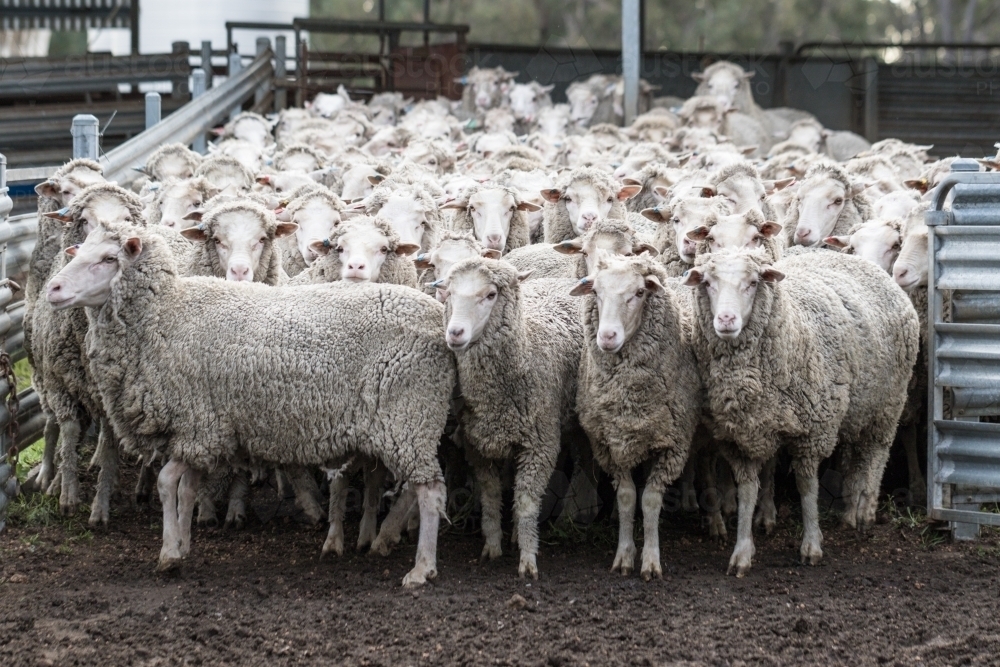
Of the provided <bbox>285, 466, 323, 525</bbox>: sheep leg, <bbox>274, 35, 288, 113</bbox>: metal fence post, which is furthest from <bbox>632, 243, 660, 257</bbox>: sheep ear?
A: <bbox>274, 35, 288, 113</bbox>: metal fence post

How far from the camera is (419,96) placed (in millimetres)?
16922

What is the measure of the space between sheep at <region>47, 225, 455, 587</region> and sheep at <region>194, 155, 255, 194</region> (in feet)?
9.52

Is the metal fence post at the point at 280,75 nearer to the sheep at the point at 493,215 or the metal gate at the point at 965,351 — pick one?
the sheep at the point at 493,215

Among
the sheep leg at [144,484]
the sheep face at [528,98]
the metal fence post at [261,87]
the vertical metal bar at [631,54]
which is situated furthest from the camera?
the sheep face at [528,98]

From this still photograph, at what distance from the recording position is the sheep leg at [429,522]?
4.95m

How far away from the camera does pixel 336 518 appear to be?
5.42m

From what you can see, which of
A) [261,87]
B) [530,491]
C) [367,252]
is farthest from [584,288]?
[261,87]

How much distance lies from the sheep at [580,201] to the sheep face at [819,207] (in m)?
0.98

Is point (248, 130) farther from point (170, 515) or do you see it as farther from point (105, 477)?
point (170, 515)

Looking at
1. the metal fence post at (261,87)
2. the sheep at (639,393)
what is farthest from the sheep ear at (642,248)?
the metal fence post at (261,87)

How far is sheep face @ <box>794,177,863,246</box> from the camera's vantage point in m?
7.04

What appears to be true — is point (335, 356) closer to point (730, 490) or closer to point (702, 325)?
point (702, 325)

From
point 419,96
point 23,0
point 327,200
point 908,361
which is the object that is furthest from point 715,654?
point 23,0

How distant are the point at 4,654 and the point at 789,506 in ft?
12.4
